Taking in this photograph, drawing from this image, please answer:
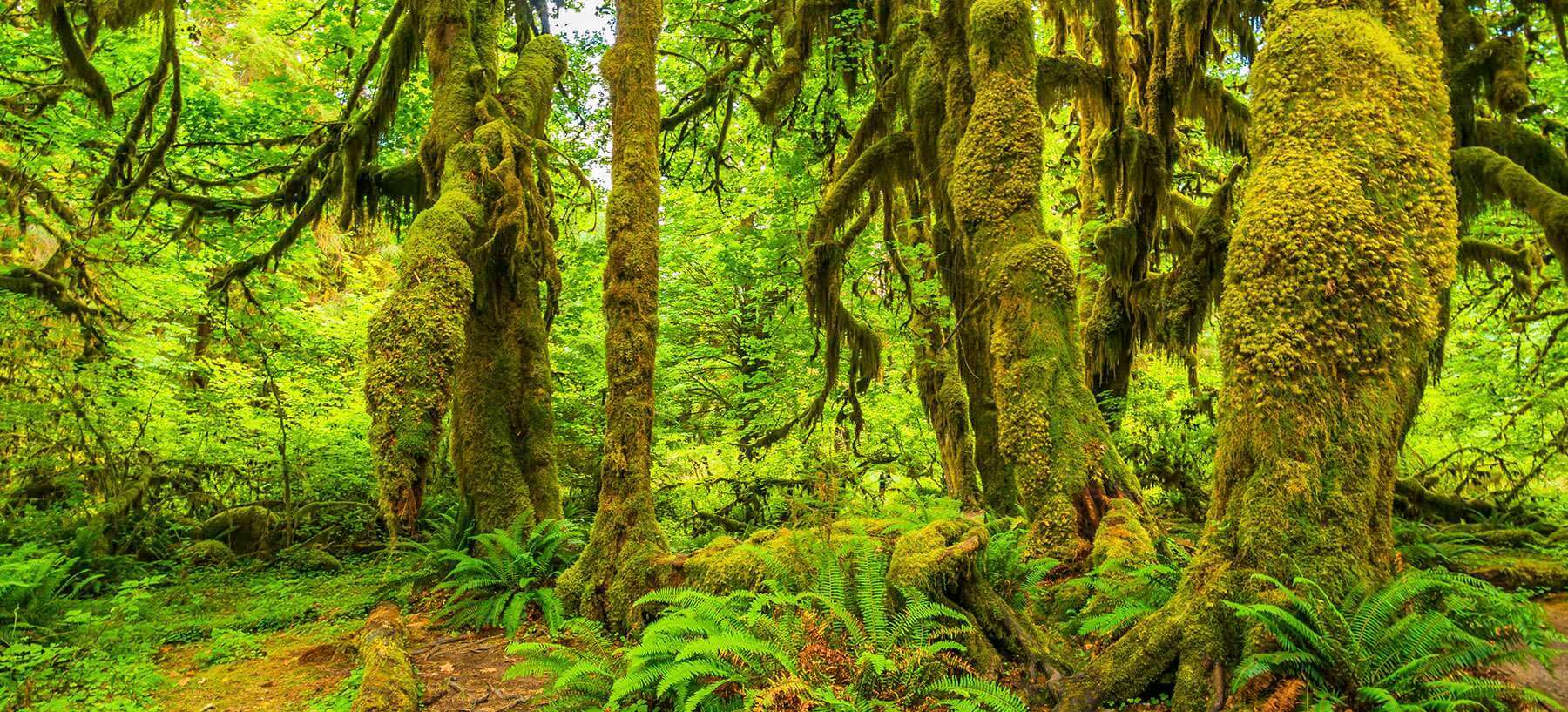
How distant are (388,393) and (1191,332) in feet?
25.7

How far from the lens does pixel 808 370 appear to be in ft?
42.3

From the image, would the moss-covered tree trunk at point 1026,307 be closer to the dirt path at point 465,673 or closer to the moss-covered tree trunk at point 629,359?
the moss-covered tree trunk at point 629,359

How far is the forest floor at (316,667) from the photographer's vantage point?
5266mm

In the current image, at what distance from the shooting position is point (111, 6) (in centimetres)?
706

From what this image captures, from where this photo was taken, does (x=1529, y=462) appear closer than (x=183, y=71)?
No

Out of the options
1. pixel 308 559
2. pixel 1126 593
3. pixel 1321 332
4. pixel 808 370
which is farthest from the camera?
pixel 808 370

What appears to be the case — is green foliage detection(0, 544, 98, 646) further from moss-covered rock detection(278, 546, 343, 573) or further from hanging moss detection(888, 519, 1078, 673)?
hanging moss detection(888, 519, 1078, 673)

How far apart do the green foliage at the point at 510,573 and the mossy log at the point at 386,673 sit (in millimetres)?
722

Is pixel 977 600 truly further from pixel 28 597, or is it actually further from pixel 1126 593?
pixel 28 597

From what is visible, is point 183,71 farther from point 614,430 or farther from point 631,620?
point 631,620

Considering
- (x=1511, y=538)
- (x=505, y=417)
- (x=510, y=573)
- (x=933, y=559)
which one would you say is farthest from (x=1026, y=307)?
(x=1511, y=538)

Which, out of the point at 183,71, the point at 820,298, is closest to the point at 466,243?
the point at 820,298

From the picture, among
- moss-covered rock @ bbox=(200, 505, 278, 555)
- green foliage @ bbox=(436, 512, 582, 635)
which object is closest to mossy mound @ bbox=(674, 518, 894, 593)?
green foliage @ bbox=(436, 512, 582, 635)

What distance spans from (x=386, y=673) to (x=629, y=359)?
287cm
